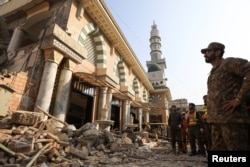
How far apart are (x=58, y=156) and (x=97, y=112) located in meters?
6.72

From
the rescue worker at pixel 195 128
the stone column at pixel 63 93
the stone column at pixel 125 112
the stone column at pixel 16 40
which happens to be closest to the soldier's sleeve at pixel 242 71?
the rescue worker at pixel 195 128

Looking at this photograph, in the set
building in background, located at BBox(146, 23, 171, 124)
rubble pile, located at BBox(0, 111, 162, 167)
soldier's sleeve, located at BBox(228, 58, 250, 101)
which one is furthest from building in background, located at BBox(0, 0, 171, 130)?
building in background, located at BBox(146, 23, 171, 124)

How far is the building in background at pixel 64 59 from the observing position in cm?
594

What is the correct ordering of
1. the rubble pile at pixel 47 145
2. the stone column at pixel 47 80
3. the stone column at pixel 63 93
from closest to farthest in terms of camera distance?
the rubble pile at pixel 47 145 < the stone column at pixel 47 80 < the stone column at pixel 63 93

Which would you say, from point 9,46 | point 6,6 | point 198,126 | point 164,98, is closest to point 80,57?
point 9,46

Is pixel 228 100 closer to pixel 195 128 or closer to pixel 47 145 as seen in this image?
pixel 47 145

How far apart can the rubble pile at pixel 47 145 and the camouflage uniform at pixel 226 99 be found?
2.35 meters

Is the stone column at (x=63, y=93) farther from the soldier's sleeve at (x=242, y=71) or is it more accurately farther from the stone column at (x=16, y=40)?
the soldier's sleeve at (x=242, y=71)

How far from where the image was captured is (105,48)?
419 inches

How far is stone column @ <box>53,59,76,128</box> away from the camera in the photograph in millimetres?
6434

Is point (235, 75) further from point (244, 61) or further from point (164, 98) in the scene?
point (164, 98)

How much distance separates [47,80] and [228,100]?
5.64m

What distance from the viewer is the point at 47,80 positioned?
5996 mm

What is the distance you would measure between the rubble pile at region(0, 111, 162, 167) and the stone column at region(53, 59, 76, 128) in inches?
45.5
